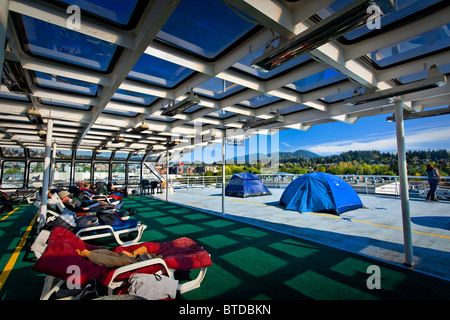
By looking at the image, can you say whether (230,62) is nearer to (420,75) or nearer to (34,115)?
(420,75)

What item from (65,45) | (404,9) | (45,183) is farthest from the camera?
(45,183)

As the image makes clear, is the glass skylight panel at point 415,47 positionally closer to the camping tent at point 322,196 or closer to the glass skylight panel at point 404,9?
the glass skylight panel at point 404,9

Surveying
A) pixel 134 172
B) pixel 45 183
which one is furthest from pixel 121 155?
pixel 45 183

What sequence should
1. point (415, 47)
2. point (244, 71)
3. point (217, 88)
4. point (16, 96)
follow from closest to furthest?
1. point (415, 47)
2. point (244, 71)
3. point (217, 88)
4. point (16, 96)

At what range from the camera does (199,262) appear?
2650 millimetres

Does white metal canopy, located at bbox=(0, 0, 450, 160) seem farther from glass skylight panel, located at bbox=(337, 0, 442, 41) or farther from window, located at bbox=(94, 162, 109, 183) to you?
window, located at bbox=(94, 162, 109, 183)

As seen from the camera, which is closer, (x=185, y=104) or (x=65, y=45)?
(x=65, y=45)

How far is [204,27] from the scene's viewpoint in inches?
114

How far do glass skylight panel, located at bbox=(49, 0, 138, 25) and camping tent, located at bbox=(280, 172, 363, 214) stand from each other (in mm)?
6797

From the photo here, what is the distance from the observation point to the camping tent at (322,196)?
682 centimetres

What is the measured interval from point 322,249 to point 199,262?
2535mm

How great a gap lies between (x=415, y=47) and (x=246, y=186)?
8668 mm
